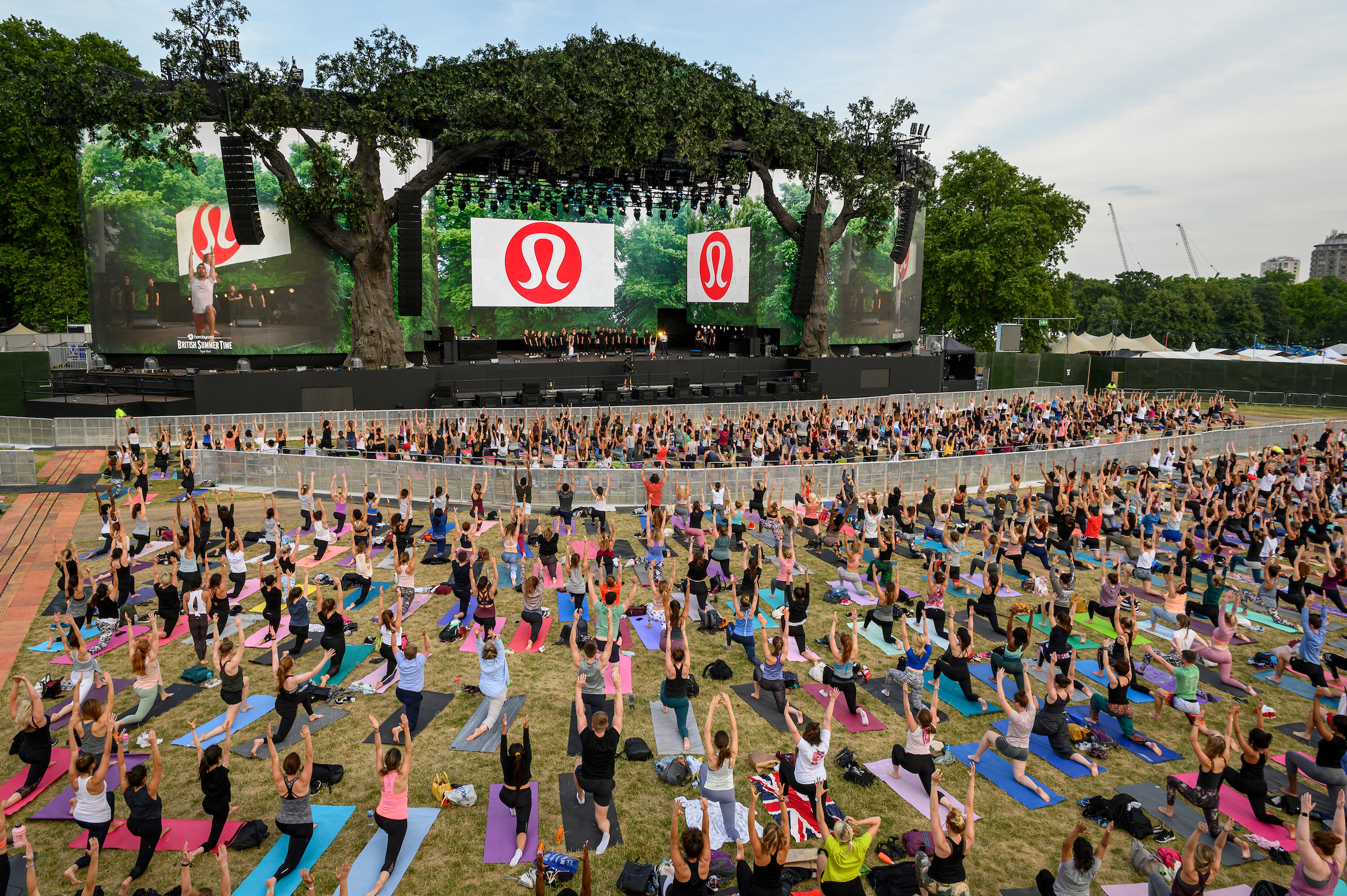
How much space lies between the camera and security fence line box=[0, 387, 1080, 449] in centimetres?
2478

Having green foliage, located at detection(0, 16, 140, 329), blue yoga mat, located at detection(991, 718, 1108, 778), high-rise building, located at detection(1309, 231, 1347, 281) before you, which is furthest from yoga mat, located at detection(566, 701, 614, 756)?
high-rise building, located at detection(1309, 231, 1347, 281)

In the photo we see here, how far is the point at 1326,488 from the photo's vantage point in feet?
65.8

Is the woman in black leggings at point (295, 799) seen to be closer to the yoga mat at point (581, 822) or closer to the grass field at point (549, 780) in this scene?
the grass field at point (549, 780)

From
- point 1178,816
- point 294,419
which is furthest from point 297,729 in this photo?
point 294,419

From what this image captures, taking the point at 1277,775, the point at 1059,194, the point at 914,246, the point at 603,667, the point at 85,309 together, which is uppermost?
the point at 1059,194

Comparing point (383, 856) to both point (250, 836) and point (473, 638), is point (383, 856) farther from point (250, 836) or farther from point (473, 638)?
point (473, 638)

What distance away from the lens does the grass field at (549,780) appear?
22.5ft

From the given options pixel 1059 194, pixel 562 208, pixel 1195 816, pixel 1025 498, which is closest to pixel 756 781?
pixel 1195 816

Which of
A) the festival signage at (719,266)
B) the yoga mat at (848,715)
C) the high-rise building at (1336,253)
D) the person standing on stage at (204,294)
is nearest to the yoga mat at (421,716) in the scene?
the yoga mat at (848,715)

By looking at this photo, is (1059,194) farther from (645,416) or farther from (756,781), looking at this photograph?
(756,781)

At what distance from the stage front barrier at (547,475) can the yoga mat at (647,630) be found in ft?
16.4

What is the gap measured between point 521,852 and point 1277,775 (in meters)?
8.46

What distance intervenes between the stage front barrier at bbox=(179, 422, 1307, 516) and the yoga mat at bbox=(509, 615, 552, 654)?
5.67 meters

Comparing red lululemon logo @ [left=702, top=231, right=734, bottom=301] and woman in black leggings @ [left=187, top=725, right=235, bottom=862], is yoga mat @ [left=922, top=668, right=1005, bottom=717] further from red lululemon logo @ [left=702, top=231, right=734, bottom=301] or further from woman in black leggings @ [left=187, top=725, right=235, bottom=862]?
red lululemon logo @ [left=702, top=231, right=734, bottom=301]
